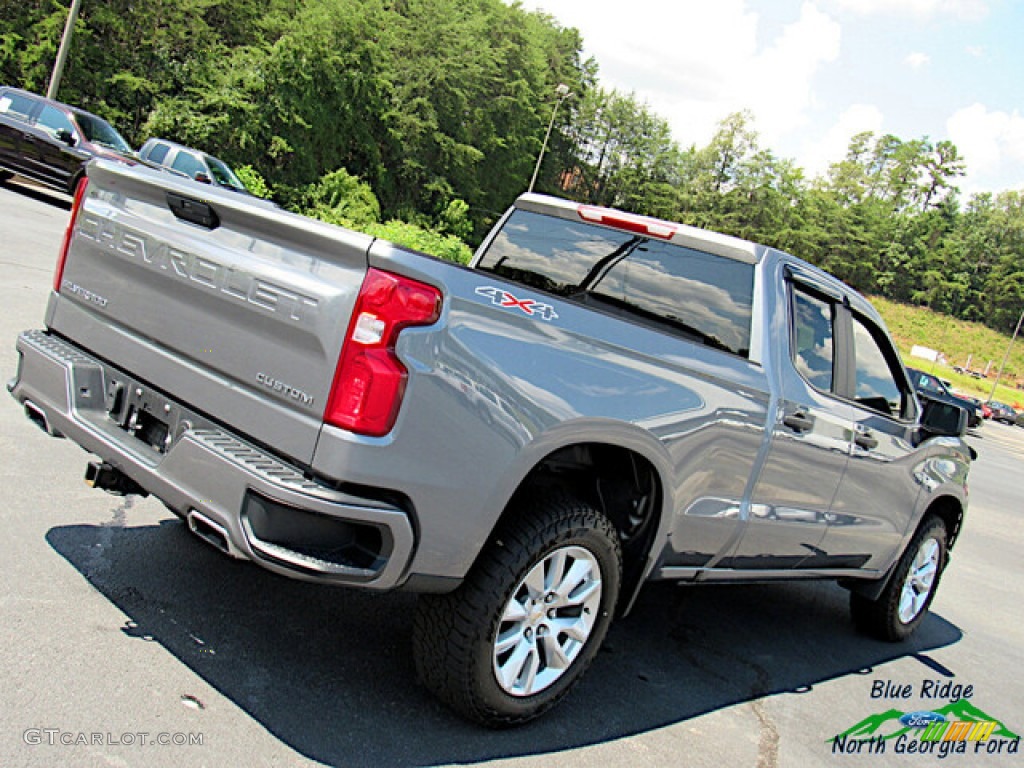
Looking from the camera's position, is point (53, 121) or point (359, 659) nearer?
point (359, 659)

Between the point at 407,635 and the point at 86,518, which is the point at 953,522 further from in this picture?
the point at 86,518

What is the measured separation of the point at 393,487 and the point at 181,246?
1.22m

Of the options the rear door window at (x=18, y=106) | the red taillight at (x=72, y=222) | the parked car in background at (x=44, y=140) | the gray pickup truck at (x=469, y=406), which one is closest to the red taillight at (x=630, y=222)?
the gray pickup truck at (x=469, y=406)

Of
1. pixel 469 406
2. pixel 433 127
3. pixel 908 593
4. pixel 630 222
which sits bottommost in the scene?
pixel 908 593

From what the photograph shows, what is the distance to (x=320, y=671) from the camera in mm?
3393

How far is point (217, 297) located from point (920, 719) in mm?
3898

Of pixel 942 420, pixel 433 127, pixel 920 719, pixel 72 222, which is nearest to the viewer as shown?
pixel 72 222

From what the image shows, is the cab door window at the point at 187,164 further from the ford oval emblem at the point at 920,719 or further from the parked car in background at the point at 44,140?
the ford oval emblem at the point at 920,719

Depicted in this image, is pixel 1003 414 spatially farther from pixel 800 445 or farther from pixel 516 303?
pixel 516 303

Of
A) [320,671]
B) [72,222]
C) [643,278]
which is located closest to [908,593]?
[643,278]

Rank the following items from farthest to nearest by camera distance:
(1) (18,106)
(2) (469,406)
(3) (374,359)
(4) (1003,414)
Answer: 1. (4) (1003,414)
2. (1) (18,106)
3. (2) (469,406)
4. (3) (374,359)

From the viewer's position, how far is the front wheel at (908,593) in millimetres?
5457

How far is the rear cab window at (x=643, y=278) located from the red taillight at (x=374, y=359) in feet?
4.24

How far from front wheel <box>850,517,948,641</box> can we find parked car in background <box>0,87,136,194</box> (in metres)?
14.8
